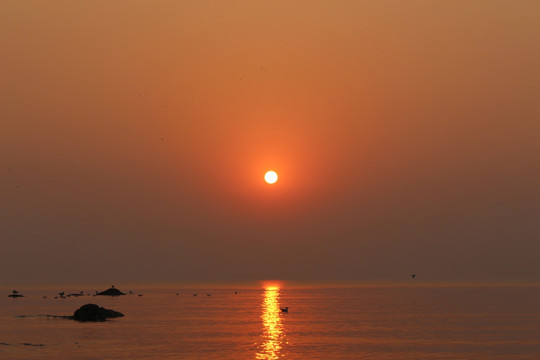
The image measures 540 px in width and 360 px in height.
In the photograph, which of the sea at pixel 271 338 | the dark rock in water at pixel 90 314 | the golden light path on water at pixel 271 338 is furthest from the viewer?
the dark rock in water at pixel 90 314

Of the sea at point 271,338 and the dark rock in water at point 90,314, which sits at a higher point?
the dark rock in water at point 90,314

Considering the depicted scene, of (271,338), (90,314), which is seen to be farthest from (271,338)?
(90,314)

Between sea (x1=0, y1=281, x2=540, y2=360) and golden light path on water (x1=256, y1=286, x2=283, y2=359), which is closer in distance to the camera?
golden light path on water (x1=256, y1=286, x2=283, y2=359)

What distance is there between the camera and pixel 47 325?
105 m

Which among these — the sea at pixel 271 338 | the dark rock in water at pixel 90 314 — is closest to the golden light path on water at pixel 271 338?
the sea at pixel 271 338

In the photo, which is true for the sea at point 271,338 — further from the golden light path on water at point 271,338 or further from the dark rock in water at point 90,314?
the dark rock in water at point 90,314

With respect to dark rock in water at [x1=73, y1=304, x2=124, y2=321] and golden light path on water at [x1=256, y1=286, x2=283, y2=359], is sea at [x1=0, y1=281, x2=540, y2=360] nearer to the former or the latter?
golden light path on water at [x1=256, y1=286, x2=283, y2=359]

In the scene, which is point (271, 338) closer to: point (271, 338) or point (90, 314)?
point (271, 338)

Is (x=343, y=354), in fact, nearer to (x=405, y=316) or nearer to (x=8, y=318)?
(x=405, y=316)

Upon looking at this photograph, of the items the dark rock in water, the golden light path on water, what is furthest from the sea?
the dark rock in water

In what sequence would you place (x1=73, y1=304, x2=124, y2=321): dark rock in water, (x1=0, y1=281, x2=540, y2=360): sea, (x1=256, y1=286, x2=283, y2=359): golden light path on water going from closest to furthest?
(x1=256, y1=286, x2=283, y2=359): golden light path on water, (x1=0, y1=281, x2=540, y2=360): sea, (x1=73, y1=304, x2=124, y2=321): dark rock in water

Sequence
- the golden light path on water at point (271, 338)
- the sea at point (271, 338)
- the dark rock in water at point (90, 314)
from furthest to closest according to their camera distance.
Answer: the dark rock in water at point (90, 314) < the sea at point (271, 338) < the golden light path on water at point (271, 338)

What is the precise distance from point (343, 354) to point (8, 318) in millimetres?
71692

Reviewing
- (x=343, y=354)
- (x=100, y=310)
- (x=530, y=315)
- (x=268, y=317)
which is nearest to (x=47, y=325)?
(x=100, y=310)
